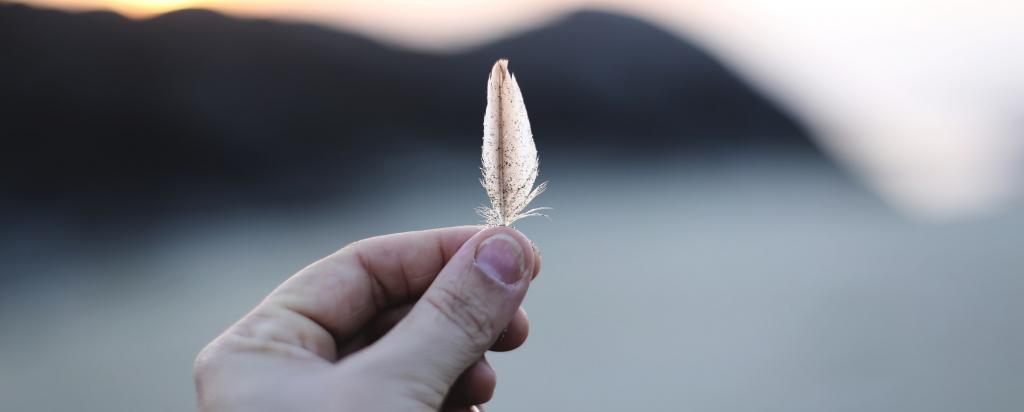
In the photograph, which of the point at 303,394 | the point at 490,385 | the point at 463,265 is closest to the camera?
the point at 303,394

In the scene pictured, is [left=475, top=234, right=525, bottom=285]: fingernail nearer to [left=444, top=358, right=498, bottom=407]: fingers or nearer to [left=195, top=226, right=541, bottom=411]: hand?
[left=195, top=226, right=541, bottom=411]: hand

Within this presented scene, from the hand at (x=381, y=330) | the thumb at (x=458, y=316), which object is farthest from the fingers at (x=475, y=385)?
the thumb at (x=458, y=316)

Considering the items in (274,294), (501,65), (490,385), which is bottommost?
(490,385)

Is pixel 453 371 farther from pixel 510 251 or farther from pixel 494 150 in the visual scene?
pixel 494 150

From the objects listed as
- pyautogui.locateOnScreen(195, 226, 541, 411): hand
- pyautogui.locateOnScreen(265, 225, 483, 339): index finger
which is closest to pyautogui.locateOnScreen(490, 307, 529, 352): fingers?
pyautogui.locateOnScreen(195, 226, 541, 411): hand

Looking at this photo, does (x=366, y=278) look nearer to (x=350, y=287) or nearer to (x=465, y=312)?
(x=350, y=287)

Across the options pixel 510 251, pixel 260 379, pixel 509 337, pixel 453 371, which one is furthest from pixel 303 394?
pixel 509 337

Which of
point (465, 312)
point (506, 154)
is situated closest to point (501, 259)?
point (465, 312)

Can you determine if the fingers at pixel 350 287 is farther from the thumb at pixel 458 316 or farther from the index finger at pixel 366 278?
the thumb at pixel 458 316
